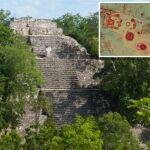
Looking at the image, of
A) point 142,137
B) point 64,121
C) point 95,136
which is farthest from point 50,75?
point 95,136

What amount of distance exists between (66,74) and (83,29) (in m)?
11.8

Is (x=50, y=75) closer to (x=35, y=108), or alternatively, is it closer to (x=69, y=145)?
(x=35, y=108)

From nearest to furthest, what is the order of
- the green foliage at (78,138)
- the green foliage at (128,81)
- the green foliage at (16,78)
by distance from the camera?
the green foliage at (78,138)
the green foliage at (16,78)
the green foliage at (128,81)

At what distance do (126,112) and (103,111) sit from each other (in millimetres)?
1630

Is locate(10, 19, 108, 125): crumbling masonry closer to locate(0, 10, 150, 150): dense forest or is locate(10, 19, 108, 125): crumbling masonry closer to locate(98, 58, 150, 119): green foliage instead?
locate(0, 10, 150, 150): dense forest

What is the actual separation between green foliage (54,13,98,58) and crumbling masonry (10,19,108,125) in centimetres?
144

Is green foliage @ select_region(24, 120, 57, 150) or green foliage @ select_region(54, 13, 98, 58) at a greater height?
green foliage @ select_region(54, 13, 98, 58)

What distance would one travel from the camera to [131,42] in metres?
21.2

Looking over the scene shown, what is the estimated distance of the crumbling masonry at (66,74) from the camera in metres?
26.2

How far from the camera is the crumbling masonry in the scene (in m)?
26.2

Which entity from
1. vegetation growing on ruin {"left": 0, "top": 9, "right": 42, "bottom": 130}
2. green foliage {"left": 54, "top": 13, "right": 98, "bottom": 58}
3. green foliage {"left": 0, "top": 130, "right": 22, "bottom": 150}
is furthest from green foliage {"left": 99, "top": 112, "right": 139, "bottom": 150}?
green foliage {"left": 54, "top": 13, "right": 98, "bottom": 58}

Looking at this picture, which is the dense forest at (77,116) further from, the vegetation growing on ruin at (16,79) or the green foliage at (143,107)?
the green foliage at (143,107)

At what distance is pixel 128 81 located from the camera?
80.8 ft

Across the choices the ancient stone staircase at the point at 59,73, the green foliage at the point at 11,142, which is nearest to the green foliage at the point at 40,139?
the green foliage at the point at 11,142
